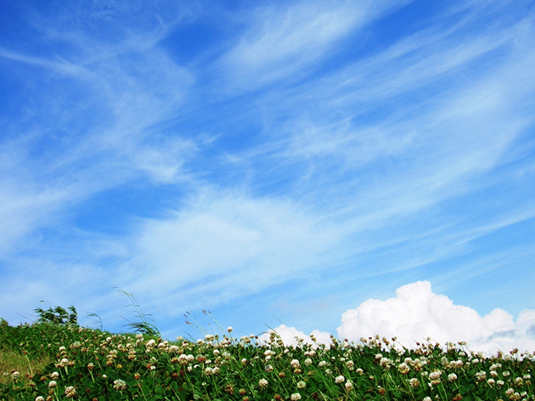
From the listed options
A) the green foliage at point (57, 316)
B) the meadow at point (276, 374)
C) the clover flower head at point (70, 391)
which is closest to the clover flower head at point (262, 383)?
the meadow at point (276, 374)

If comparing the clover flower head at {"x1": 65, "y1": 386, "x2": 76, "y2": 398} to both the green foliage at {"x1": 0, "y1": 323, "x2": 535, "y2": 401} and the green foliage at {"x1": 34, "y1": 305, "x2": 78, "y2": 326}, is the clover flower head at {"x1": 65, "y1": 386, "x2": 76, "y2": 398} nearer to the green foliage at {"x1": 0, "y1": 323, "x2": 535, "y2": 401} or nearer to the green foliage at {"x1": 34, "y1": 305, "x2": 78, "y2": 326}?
the green foliage at {"x1": 0, "y1": 323, "x2": 535, "y2": 401}

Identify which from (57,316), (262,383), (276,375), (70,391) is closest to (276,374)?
(276,375)

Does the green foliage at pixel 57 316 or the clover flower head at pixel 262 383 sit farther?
the green foliage at pixel 57 316

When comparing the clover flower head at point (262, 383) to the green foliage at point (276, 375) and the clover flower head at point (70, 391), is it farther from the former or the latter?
the clover flower head at point (70, 391)

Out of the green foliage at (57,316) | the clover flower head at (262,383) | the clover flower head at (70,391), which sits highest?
the green foliage at (57,316)

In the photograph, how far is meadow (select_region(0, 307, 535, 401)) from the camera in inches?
243

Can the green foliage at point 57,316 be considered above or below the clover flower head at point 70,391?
above

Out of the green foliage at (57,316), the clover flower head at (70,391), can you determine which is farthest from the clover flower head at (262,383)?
the green foliage at (57,316)

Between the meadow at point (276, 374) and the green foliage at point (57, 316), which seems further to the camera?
the green foliage at point (57, 316)

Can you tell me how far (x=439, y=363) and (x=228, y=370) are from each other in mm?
3731

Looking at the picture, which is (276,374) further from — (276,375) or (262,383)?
(262,383)

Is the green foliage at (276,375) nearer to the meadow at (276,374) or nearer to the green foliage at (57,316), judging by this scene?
the meadow at (276,374)

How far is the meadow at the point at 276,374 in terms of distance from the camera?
6176 millimetres

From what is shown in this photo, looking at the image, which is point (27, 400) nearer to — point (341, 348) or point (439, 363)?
point (341, 348)
